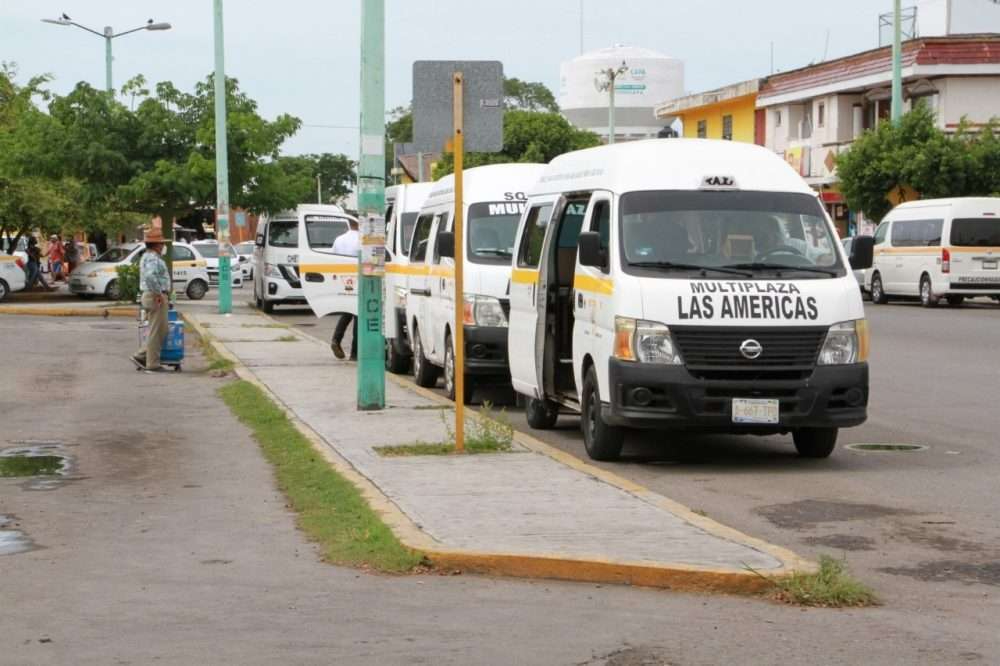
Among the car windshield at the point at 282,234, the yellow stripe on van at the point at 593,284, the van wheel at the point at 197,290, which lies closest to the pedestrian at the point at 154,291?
the yellow stripe on van at the point at 593,284

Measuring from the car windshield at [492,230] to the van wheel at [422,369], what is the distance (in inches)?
76.0

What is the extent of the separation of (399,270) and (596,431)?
901 centimetres

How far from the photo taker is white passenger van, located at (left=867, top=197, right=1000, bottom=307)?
36.3 m

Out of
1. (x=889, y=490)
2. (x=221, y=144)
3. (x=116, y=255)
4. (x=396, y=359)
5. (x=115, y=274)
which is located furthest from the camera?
(x=116, y=255)

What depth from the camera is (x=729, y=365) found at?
11.8 meters

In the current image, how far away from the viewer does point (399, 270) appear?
69.5ft

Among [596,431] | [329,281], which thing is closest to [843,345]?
[596,431]

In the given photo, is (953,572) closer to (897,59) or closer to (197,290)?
(197,290)

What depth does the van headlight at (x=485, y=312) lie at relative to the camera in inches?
653

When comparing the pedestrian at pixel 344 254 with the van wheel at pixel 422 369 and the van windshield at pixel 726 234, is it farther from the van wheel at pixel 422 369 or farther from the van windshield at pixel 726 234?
the van windshield at pixel 726 234

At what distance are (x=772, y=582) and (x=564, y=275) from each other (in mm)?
6549

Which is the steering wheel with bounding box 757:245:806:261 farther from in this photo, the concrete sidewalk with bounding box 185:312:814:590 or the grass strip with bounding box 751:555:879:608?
the grass strip with bounding box 751:555:879:608

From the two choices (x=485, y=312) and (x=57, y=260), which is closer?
(x=485, y=312)

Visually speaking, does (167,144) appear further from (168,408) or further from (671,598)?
(671,598)
